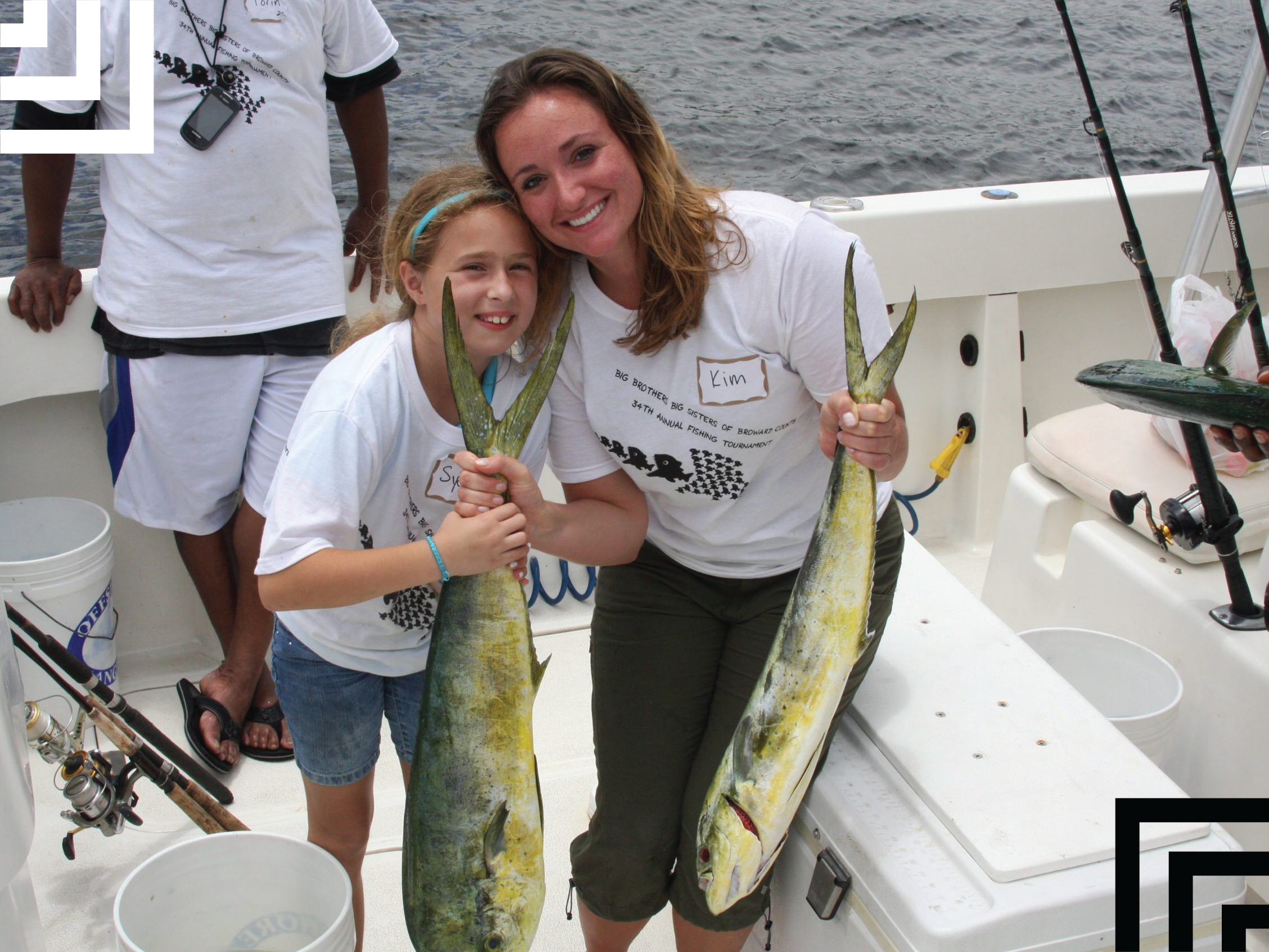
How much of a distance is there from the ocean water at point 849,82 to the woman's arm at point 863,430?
543 cm

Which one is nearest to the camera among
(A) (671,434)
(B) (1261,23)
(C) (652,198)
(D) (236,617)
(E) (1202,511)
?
(C) (652,198)

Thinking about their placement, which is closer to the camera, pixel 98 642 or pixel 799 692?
pixel 799 692

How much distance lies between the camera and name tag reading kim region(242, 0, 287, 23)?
2617 mm

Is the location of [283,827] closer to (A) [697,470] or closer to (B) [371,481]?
(B) [371,481]

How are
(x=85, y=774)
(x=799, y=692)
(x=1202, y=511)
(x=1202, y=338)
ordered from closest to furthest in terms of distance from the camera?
(x=799, y=692) < (x=85, y=774) < (x=1202, y=511) < (x=1202, y=338)

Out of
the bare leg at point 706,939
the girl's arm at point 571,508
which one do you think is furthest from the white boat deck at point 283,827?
the girl's arm at point 571,508

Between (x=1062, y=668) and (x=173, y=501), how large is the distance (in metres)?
2.24

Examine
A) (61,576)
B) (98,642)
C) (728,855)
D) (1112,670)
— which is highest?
(728,855)

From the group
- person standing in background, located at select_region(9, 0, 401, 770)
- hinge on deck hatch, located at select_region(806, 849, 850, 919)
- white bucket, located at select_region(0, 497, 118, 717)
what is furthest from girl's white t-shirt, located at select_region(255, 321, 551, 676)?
white bucket, located at select_region(0, 497, 118, 717)

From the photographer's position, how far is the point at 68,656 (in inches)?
88.2

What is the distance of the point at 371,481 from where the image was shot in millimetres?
1681

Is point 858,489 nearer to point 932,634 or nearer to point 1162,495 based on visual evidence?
point 932,634

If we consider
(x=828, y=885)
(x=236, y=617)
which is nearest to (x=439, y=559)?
(x=828, y=885)

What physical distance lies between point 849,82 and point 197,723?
847cm
